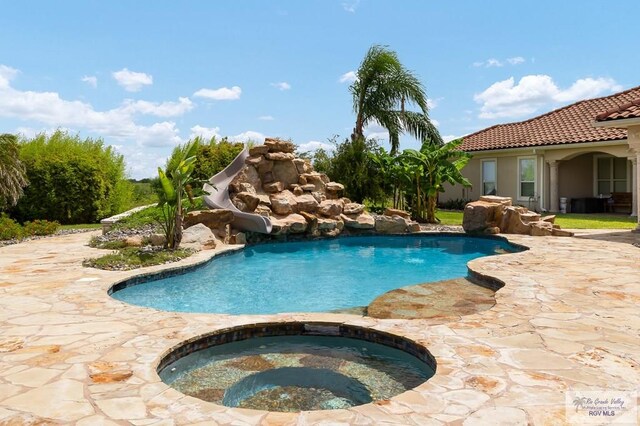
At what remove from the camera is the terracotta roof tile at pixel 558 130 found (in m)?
20.6

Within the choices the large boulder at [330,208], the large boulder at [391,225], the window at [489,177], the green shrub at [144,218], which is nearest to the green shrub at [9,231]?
the green shrub at [144,218]

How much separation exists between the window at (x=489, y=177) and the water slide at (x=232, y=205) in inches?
516

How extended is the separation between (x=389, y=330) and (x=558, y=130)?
68.3 feet

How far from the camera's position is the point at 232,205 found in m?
14.4

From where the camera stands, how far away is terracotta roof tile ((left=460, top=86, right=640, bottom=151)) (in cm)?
2056

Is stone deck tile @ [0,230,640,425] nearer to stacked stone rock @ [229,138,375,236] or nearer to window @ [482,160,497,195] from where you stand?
stacked stone rock @ [229,138,375,236]

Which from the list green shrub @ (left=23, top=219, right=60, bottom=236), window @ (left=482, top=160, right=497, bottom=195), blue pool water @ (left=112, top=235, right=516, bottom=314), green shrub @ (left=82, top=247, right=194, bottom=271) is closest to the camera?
blue pool water @ (left=112, top=235, right=516, bottom=314)

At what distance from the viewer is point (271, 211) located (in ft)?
48.6

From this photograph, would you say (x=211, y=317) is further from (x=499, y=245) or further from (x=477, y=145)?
(x=477, y=145)

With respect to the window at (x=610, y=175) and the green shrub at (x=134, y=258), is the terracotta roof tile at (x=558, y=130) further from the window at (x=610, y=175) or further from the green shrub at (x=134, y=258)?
the green shrub at (x=134, y=258)

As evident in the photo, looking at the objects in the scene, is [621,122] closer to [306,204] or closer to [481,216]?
[481,216]

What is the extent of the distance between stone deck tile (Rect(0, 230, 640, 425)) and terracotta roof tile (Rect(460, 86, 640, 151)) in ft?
46.8

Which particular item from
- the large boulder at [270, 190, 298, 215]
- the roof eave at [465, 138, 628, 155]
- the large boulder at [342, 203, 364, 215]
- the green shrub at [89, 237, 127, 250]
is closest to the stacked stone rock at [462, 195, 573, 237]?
the large boulder at [342, 203, 364, 215]

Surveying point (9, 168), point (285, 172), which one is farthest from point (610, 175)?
point (9, 168)
